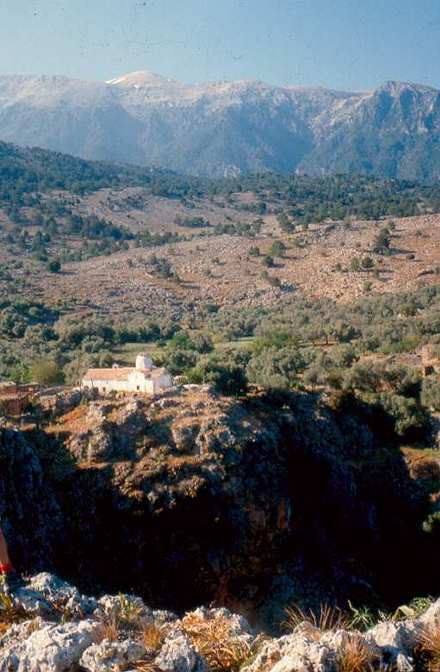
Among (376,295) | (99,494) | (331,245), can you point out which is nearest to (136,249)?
(331,245)

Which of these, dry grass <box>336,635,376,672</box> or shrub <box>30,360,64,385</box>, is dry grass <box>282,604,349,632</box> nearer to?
dry grass <box>336,635,376,672</box>

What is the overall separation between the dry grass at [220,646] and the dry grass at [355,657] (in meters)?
0.88

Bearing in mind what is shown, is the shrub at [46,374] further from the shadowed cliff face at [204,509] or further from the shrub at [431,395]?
the shrub at [431,395]

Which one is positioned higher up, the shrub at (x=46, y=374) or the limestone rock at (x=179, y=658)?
the limestone rock at (x=179, y=658)

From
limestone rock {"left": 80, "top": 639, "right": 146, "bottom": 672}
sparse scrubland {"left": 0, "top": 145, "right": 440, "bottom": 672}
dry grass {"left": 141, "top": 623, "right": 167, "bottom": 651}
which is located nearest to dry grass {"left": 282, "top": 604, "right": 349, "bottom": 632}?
sparse scrubland {"left": 0, "top": 145, "right": 440, "bottom": 672}

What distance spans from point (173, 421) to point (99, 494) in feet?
11.4

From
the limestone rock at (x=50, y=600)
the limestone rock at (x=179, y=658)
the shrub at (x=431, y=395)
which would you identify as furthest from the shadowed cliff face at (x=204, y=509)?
the limestone rock at (x=179, y=658)

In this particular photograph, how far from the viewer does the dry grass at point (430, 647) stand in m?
3.72

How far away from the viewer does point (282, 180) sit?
123 m

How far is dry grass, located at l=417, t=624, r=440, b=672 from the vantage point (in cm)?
372

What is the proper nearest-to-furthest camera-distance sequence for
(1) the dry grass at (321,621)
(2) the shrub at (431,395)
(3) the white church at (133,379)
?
1. (1) the dry grass at (321,621)
2. (3) the white church at (133,379)
3. (2) the shrub at (431,395)

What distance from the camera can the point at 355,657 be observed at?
12.2ft

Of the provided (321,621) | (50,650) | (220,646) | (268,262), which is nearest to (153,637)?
(220,646)

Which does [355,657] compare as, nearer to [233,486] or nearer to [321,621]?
[321,621]
